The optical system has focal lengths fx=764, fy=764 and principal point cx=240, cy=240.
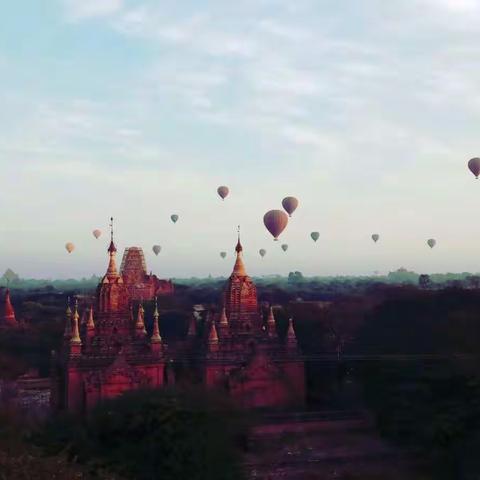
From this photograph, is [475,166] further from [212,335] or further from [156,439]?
[156,439]

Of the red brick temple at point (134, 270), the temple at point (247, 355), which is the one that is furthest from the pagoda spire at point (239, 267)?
the red brick temple at point (134, 270)

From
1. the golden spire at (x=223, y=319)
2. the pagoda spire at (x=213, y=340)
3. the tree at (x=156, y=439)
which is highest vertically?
the golden spire at (x=223, y=319)

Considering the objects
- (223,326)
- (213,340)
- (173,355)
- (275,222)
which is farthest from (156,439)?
(275,222)

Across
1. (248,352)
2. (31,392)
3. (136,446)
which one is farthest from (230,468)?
(31,392)

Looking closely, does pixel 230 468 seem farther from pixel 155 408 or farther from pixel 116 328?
pixel 116 328

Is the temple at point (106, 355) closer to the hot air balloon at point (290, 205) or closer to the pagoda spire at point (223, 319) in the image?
the pagoda spire at point (223, 319)
